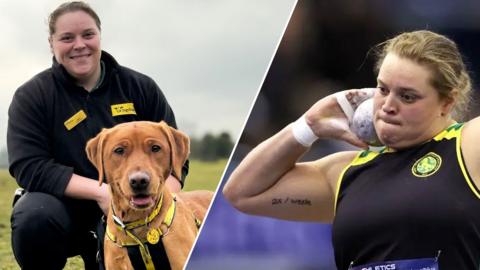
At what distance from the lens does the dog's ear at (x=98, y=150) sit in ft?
6.07

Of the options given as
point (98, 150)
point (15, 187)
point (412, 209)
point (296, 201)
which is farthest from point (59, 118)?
point (412, 209)

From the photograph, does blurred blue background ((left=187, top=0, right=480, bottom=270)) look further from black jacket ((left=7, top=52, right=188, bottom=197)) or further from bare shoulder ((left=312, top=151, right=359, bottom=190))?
bare shoulder ((left=312, top=151, right=359, bottom=190))

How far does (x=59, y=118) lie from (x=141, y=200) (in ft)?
1.09

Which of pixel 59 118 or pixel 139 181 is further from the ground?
pixel 59 118

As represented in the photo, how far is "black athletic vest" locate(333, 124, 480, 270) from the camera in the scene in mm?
1375

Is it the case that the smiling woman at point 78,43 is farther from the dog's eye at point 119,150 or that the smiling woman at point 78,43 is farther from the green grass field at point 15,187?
the green grass field at point 15,187

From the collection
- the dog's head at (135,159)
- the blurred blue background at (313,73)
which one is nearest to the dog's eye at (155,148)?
the dog's head at (135,159)

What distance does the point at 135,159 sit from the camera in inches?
71.6

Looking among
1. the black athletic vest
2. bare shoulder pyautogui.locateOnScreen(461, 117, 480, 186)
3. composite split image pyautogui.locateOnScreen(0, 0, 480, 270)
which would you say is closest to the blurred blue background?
composite split image pyautogui.locateOnScreen(0, 0, 480, 270)

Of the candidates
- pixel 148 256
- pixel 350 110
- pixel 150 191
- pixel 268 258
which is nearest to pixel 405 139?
pixel 350 110

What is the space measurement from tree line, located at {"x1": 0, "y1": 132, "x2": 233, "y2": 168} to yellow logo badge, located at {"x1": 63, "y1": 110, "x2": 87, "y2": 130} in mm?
210

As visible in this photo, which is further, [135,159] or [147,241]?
[147,241]

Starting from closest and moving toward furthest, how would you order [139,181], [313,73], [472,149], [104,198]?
1. [472,149]
2. [139,181]
3. [104,198]
4. [313,73]

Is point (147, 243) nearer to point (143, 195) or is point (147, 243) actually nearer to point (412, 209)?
point (143, 195)
